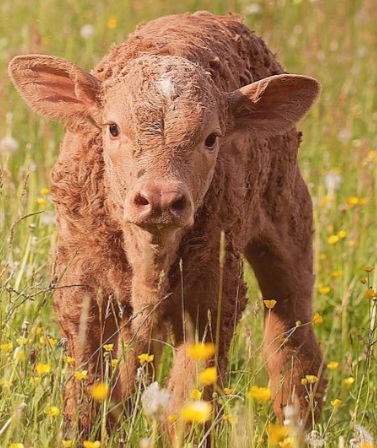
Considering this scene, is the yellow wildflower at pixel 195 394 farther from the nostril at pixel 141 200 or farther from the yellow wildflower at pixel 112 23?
the yellow wildflower at pixel 112 23

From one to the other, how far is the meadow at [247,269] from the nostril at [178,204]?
1.48 ft

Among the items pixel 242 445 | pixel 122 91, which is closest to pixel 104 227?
pixel 122 91

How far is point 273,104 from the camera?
5359 mm

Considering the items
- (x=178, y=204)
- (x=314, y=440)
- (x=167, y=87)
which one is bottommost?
(x=314, y=440)

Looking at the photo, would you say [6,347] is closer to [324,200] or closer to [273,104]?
[273,104]

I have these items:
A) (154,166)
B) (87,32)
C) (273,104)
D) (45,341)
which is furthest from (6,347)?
(87,32)

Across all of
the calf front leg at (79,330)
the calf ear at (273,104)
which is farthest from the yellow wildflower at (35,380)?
the calf ear at (273,104)

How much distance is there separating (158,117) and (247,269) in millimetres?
2509

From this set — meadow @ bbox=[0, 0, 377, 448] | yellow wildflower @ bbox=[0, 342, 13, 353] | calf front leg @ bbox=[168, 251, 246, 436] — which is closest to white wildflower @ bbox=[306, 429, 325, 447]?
meadow @ bbox=[0, 0, 377, 448]

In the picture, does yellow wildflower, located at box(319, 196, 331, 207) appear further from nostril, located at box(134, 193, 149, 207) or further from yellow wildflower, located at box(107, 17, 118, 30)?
nostril, located at box(134, 193, 149, 207)

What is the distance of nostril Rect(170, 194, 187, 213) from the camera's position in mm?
4414

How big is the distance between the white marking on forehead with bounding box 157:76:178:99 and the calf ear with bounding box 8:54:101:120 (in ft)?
1.27

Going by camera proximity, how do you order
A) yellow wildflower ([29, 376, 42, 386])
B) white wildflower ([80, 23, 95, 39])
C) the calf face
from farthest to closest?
1. white wildflower ([80, 23, 95, 39])
2. the calf face
3. yellow wildflower ([29, 376, 42, 386])

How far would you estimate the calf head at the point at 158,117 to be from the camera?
452cm
